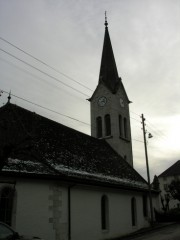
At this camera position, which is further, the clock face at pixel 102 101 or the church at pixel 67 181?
the clock face at pixel 102 101

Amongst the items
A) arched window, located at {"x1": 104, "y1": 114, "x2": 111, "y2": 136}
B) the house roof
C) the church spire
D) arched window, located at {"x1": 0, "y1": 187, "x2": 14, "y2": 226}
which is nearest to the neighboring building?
the house roof

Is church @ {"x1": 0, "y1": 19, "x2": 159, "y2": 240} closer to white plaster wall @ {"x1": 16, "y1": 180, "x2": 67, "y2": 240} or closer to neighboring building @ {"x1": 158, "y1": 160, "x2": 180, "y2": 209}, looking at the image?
white plaster wall @ {"x1": 16, "y1": 180, "x2": 67, "y2": 240}

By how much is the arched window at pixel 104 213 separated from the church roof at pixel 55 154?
129cm

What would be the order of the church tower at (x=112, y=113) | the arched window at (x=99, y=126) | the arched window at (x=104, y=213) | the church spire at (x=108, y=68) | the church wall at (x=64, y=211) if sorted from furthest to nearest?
the church spire at (x=108, y=68) < the arched window at (x=99, y=126) < the church tower at (x=112, y=113) < the arched window at (x=104, y=213) < the church wall at (x=64, y=211)

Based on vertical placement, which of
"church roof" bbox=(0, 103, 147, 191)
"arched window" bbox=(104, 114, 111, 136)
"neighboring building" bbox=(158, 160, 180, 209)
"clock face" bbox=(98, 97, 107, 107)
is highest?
"clock face" bbox=(98, 97, 107, 107)

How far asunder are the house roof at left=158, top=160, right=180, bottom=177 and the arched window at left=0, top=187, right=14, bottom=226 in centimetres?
5484

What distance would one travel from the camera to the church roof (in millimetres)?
15789

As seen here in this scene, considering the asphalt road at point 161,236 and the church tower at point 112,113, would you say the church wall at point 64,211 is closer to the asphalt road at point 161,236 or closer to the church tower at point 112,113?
the asphalt road at point 161,236

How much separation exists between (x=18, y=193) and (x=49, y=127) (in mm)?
8683

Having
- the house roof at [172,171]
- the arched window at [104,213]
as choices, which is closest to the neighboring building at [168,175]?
the house roof at [172,171]

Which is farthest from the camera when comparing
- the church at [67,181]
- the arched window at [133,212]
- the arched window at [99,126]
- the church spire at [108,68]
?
the church spire at [108,68]

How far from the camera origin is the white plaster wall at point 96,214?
19062 mm

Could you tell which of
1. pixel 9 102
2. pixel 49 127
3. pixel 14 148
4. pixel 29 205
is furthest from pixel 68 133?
pixel 14 148

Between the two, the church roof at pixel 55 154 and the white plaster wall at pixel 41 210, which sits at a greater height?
the church roof at pixel 55 154
